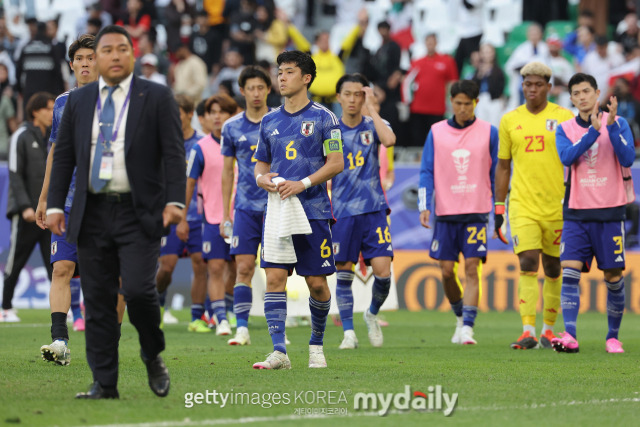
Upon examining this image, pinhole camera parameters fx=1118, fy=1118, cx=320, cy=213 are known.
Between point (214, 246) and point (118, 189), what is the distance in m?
6.66

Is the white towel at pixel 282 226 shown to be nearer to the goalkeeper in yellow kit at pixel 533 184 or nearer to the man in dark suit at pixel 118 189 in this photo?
the man in dark suit at pixel 118 189

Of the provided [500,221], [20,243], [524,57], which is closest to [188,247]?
[20,243]

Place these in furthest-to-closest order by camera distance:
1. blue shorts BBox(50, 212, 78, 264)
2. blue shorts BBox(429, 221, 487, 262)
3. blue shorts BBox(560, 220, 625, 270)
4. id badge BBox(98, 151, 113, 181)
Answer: blue shorts BBox(429, 221, 487, 262) < blue shorts BBox(560, 220, 625, 270) < blue shorts BBox(50, 212, 78, 264) < id badge BBox(98, 151, 113, 181)

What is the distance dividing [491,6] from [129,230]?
747 inches

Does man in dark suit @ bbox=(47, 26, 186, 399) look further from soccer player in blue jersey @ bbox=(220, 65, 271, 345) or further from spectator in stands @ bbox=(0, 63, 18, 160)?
spectator in stands @ bbox=(0, 63, 18, 160)

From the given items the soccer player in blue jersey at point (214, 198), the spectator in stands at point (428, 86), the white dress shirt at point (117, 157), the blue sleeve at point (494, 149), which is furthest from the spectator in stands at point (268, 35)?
the white dress shirt at point (117, 157)

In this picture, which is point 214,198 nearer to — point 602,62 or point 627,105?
point 627,105

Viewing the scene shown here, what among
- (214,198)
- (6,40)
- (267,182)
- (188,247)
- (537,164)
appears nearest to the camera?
(267,182)

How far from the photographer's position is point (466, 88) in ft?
40.3

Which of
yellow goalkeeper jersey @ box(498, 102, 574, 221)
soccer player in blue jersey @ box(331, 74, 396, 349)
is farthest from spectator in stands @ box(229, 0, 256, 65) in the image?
yellow goalkeeper jersey @ box(498, 102, 574, 221)

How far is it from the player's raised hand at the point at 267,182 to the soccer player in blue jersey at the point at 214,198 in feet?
15.2

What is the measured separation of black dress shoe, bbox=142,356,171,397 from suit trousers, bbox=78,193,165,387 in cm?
5

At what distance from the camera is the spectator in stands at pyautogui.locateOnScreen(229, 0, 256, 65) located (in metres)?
23.1

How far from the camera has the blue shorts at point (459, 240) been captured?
40.2 feet
